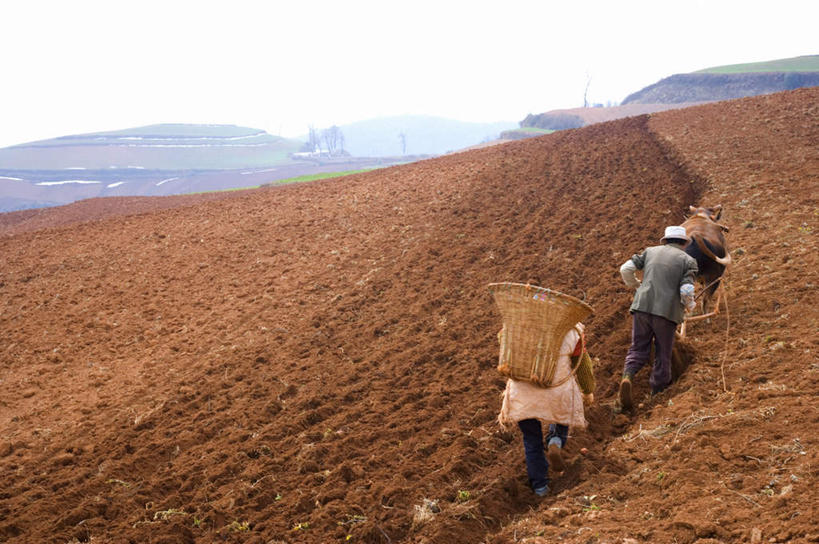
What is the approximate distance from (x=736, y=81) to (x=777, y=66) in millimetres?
4850

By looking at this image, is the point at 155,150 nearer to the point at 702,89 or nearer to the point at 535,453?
the point at 702,89

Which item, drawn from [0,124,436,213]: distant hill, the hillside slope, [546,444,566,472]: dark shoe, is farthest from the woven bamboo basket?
the hillside slope

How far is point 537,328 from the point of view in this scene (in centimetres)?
434

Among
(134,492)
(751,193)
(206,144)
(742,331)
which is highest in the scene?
(206,144)

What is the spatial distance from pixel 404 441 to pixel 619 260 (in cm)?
571

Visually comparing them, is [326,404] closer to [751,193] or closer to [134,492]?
[134,492]

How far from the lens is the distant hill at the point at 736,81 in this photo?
60719 millimetres

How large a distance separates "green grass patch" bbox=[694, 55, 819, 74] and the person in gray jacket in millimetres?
71824

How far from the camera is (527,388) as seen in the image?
4438mm

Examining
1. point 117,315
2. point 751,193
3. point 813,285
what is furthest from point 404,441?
point 751,193

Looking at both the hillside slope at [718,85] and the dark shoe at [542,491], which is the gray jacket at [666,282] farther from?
the hillside slope at [718,85]

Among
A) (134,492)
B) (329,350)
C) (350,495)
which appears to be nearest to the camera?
(350,495)

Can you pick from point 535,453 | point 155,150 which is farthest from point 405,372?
point 155,150

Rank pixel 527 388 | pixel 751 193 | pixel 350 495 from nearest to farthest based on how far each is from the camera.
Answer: pixel 527 388
pixel 350 495
pixel 751 193
